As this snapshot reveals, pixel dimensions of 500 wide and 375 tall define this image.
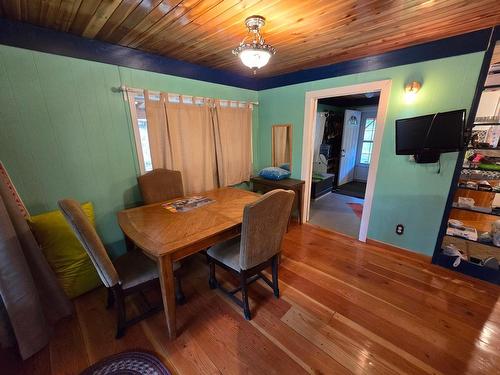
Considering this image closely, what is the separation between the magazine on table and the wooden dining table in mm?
56

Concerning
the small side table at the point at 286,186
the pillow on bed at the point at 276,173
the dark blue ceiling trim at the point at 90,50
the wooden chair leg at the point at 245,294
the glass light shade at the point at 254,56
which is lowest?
the wooden chair leg at the point at 245,294

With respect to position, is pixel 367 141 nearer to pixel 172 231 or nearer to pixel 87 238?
pixel 172 231

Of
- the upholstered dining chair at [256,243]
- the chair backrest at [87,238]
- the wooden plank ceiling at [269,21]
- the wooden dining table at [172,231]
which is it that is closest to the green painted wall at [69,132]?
the wooden plank ceiling at [269,21]

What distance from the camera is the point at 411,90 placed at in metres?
2.06

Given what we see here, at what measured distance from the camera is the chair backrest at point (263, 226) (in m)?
1.33

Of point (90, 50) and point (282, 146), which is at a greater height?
point (90, 50)

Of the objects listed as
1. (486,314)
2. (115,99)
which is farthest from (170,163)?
(486,314)

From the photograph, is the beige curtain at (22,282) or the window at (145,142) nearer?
the beige curtain at (22,282)

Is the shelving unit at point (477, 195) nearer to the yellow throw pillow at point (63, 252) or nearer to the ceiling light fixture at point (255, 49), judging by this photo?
the ceiling light fixture at point (255, 49)

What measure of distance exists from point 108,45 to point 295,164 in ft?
8.64

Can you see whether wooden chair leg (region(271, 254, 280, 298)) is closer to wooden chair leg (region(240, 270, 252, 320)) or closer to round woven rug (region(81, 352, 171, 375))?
wooden chair leg (region(240, 270, 252, 320))

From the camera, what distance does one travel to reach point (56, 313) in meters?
1.60

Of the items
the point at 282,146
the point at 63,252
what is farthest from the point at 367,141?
the point at 63,252

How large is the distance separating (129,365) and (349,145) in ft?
18.9
